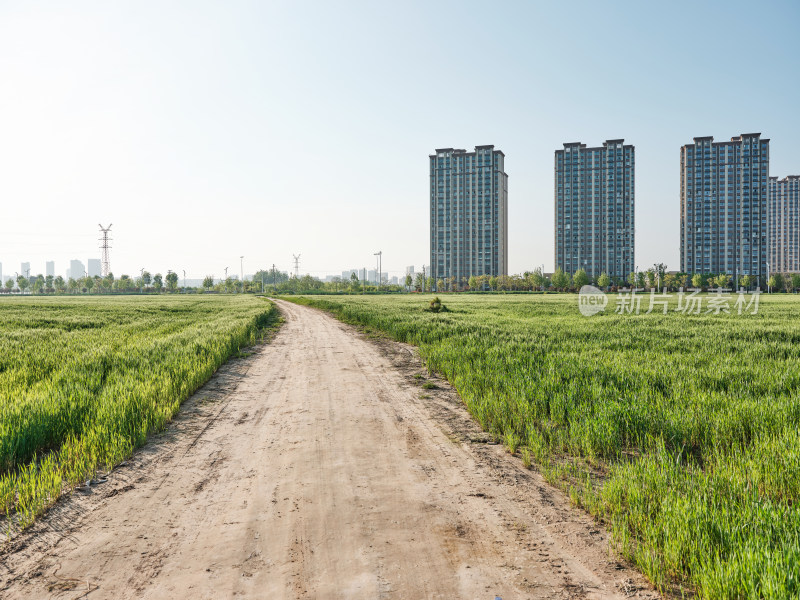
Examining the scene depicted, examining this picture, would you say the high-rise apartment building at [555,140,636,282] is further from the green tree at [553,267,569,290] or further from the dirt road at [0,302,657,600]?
the dirt road at [0,302,657,600]

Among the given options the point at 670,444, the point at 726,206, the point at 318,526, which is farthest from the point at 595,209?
the point at 318,526

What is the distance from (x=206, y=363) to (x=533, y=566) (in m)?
11.3

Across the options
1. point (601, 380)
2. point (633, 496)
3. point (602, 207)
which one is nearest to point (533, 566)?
point (633, 496)

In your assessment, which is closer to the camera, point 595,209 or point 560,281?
point 560,281

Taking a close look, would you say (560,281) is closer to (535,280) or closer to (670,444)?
(535,280)

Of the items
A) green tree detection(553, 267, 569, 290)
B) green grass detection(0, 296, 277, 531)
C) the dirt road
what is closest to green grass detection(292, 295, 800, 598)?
the dirt road

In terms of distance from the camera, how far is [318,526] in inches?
175

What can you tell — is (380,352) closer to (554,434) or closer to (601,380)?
(601,380)

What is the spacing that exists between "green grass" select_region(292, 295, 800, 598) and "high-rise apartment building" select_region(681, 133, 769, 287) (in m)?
194

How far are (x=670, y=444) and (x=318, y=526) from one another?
17.4 ft

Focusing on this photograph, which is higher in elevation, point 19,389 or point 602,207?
point 602,207

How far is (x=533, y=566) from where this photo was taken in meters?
3.83

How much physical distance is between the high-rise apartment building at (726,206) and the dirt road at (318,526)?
20045cm

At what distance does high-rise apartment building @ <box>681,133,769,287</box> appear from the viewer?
170 m
